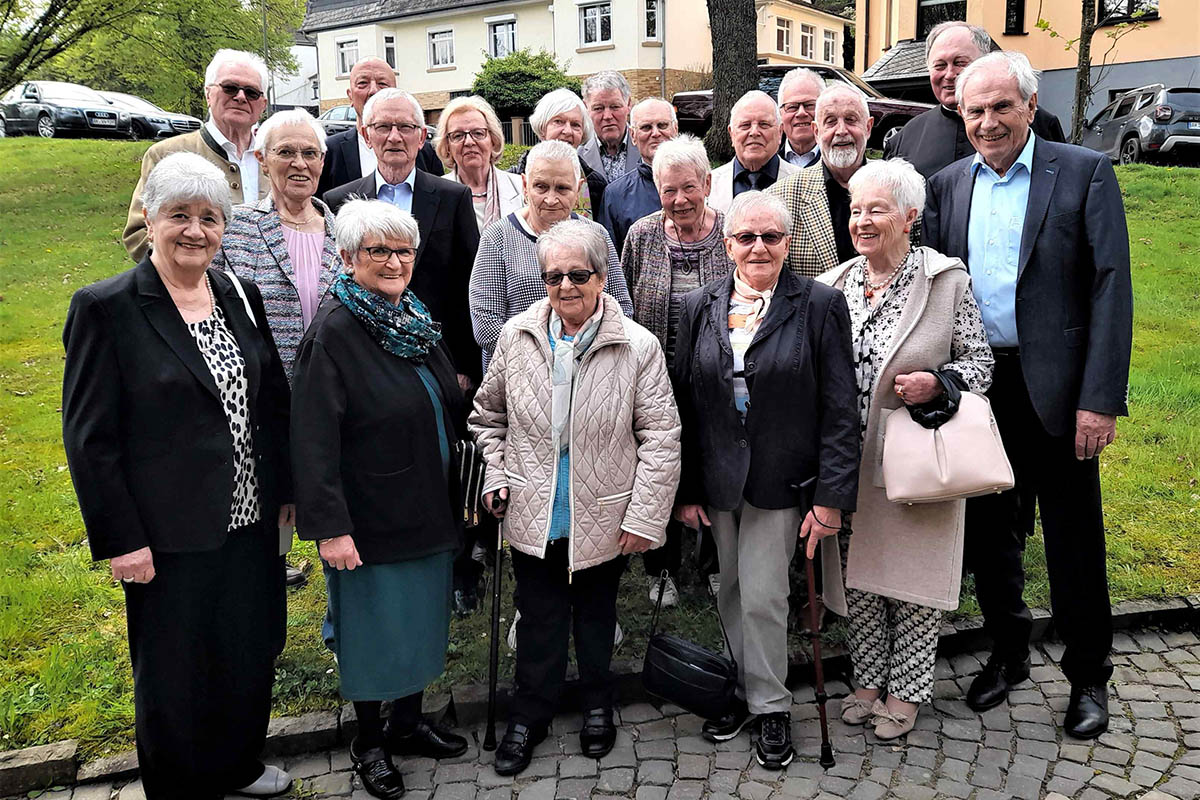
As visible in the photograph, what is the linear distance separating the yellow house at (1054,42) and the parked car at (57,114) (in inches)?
792

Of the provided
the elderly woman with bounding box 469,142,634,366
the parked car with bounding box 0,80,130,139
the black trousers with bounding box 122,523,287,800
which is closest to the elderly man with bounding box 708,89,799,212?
the elderly woman with bounding box 469,142,634,366

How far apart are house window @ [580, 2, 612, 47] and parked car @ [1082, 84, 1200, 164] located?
18309mm

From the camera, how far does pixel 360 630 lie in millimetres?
3449

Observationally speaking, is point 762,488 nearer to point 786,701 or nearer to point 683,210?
point 786,701

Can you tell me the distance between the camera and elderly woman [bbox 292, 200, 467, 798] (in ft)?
10.6

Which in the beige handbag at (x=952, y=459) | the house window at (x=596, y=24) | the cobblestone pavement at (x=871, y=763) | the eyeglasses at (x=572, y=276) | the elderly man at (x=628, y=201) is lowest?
the cobblestone pavement at (x=871, y=763)

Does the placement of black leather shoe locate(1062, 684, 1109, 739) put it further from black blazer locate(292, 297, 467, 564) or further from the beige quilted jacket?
black blazer locate(292, 297, 467, 564)

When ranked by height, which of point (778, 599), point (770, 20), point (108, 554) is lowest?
point (778, 599)

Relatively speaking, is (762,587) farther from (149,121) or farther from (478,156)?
(149,121)

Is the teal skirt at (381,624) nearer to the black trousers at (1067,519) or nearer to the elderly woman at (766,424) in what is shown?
the elderly woman at (766,424)

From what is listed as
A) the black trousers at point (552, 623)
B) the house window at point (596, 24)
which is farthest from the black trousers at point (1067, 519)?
the house window at point (596, 24)

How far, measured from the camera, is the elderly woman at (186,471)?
2902 millimetres

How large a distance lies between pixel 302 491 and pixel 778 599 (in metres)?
1.90

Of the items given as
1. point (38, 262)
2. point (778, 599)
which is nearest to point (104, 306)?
point (778, 599)
